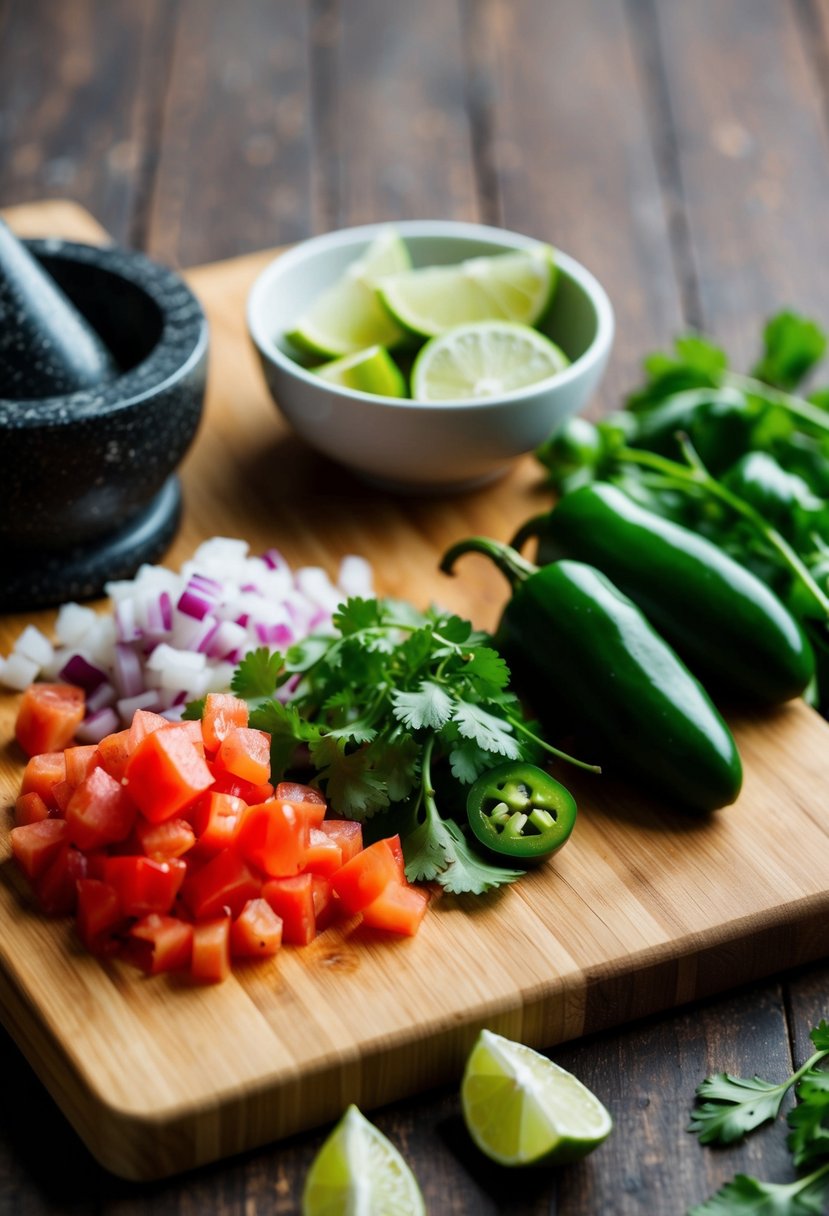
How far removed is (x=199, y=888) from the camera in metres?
1.82

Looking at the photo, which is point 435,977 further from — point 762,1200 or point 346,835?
point 762,1200

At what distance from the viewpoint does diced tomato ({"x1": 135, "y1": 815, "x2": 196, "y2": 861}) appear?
1.81 meters

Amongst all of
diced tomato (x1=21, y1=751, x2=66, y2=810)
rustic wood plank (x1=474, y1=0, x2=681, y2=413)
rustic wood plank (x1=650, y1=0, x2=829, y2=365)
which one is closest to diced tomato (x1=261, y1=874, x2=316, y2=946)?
diced tomato (x1=21, y1=751, x2=66, y2=810)

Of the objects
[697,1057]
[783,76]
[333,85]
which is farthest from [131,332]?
[783,76]

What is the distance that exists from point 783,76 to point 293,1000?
335cm

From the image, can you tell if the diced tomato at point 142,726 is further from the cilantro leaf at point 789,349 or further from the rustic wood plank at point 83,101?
the rustic wood plank at point 83,101

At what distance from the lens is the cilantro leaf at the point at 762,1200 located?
5.34 ft

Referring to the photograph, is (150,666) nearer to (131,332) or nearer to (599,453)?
(131,332)

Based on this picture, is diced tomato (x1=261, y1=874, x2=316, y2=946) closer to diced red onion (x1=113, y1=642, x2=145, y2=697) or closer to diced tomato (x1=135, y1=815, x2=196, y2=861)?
diced tomato (x1=135, y1=815, x2=196, y2=861)

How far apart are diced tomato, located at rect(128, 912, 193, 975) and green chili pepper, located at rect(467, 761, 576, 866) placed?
41 centimetres

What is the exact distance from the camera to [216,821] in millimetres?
1836

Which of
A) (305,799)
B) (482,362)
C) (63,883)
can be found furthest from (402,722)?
(482,362)

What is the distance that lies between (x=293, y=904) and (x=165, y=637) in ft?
1.76

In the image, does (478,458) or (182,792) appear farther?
(478,458)
